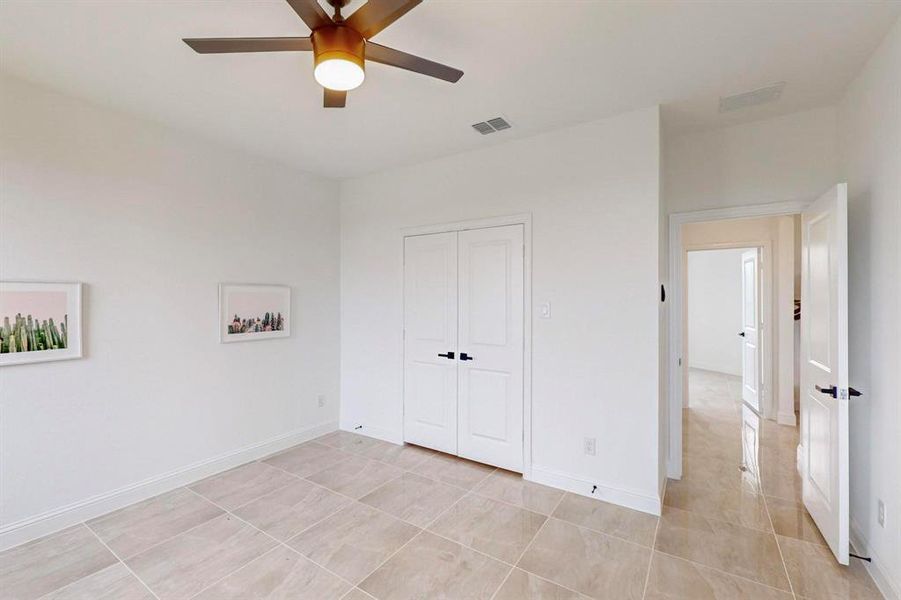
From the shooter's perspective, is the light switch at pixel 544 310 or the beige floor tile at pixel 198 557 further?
the light switch at pixel 544 310

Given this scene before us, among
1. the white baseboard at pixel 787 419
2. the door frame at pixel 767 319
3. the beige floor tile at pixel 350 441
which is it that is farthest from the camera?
the door frame at pixel 767 319

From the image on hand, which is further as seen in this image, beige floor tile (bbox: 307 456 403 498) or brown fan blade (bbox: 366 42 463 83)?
beige floor tile (bbox: 307 456 403 498)

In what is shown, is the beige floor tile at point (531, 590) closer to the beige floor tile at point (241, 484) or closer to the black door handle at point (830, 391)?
the black door handle at point (830, 391)

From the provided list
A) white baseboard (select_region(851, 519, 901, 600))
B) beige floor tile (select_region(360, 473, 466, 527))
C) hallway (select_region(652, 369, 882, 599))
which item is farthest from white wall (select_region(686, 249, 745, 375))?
beige floor tile (select_region(360, 473, 466, 527))

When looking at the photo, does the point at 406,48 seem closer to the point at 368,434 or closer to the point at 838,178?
the point at 838,178

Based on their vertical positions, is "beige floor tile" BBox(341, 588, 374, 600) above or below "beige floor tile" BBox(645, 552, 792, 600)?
below

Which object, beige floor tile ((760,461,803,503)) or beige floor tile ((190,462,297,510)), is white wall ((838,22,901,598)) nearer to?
beige floor tile ((760,461,803,503))

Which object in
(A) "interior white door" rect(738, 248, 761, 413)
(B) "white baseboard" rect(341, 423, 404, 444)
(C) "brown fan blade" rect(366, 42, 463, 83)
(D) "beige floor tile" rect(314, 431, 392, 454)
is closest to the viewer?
(C) "brown fan blade" rect(366, 42, 463, 83)

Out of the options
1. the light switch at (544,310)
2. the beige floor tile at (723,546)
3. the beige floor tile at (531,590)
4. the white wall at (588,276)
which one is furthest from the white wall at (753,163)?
the beige floor tile at (531,590)

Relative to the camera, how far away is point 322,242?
426 centimetres

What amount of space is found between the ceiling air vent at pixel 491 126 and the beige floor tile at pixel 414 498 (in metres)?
2.82

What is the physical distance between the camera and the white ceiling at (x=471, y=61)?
183 centimetres

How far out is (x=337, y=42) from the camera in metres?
1.57

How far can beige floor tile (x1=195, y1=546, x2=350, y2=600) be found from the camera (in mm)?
1960
